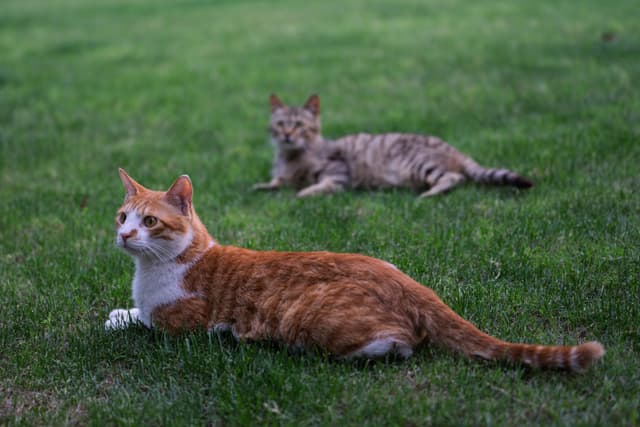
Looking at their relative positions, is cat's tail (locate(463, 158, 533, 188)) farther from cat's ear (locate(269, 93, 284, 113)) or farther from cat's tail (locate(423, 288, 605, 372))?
cat's tail (locate(423, 288, 605, 372))

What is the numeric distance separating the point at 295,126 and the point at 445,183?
205 centimetres

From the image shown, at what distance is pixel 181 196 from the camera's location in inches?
170

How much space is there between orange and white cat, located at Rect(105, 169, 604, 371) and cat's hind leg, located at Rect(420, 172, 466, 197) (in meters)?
2.88

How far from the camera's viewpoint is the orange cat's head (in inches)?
163

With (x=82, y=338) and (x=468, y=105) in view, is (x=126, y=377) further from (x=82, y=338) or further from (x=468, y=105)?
(x=468, y=105)

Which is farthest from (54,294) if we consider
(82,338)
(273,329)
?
(273,329)

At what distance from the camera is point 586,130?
7492mm

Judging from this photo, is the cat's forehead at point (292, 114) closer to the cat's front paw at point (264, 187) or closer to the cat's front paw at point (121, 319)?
the cat's front paw at point (264, 187)

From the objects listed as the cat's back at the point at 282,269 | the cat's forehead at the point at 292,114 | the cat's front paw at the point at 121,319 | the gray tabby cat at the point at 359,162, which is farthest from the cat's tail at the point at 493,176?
the cat's front paw at the point at 121,319

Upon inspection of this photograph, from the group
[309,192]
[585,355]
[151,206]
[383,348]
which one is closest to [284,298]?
[383,348]

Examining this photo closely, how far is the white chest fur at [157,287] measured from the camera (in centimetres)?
411

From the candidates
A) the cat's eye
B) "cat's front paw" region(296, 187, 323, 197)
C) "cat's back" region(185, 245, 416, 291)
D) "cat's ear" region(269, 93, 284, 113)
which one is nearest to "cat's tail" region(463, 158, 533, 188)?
"cat's front paw" region(296, 187, 323, 197)

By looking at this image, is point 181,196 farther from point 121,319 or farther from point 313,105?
point 313,105

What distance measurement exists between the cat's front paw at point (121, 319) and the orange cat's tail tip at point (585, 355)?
258cm
